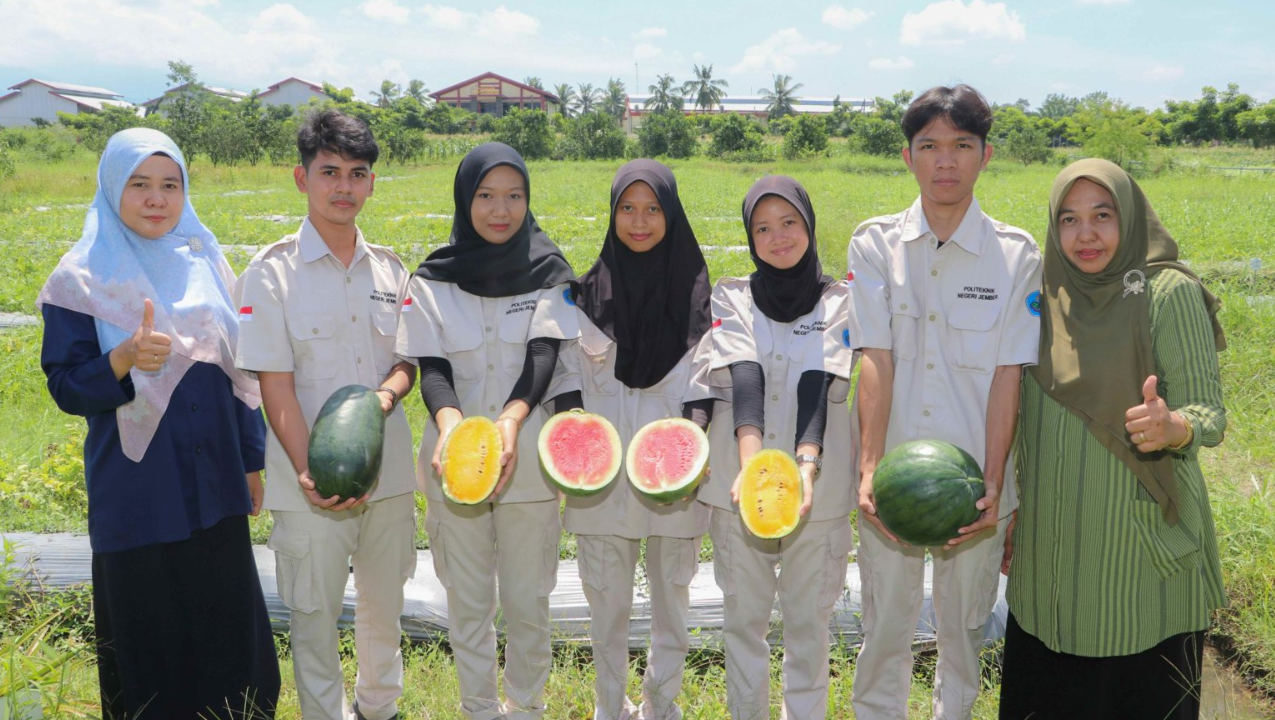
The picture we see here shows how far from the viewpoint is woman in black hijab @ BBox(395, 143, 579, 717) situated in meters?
3.28

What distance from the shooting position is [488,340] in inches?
131

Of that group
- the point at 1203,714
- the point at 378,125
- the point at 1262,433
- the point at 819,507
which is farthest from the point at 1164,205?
the point at 378,125

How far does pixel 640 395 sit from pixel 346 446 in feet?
3.72

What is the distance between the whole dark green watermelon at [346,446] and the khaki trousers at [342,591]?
1.19ft

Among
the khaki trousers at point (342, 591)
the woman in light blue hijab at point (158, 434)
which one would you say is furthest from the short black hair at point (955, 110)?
the woman in light blue hijab at point (158, 434)

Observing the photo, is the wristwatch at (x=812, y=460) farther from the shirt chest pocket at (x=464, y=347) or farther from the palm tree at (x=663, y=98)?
the palm tree at (x=663, y=98)

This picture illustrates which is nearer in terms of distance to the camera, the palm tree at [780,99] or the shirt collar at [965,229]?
the shirt collar at [965,229]

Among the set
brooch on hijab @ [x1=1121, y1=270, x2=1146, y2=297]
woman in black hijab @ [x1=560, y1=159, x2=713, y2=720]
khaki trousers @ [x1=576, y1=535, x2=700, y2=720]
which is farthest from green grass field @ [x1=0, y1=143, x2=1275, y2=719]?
brooch on hijab @ [x1=1121, y1=270, x2=1146, y2=297]

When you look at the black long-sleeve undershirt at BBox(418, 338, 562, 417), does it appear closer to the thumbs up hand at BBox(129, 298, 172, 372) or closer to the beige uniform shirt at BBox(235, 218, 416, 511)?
the beige uniform shirt at BBox(235, 218, 416, 511)

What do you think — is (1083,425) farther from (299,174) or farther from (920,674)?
(299,174)

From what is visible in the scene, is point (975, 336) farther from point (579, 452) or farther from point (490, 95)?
point (490, 95)

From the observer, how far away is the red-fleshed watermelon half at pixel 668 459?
9.78 feet

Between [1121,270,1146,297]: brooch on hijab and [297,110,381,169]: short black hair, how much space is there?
2.67 metres

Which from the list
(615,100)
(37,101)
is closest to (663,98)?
(615,100)
